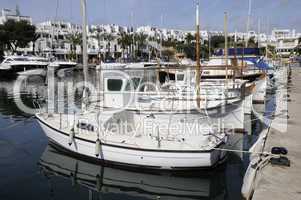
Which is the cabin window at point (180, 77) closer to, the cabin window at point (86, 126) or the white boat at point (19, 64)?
the cabin window at point (86, 126)

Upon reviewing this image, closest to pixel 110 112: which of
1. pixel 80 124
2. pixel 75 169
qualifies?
pixel 80 124

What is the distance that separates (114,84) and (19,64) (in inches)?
2231

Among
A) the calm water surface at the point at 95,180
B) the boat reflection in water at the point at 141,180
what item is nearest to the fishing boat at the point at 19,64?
the calm water surface at the point at 95,180

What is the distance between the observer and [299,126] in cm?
1512

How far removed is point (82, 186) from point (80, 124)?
3.08 m

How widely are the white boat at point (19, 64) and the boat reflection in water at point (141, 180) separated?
58.0 meters

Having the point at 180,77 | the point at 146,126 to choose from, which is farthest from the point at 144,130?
the point at 180,77

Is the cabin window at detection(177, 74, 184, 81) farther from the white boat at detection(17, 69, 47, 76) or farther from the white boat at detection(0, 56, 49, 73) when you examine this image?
the white boat at detection(0, 56, 49, 73)

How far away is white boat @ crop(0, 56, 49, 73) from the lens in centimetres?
6508

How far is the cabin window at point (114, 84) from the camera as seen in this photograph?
15.8m

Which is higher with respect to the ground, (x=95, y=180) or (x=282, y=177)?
(x=282, y=177)

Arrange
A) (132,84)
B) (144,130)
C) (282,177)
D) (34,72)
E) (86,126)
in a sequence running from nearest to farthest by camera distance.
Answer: (282,177) < (86,126) < (144,130) < (132,84) < (34,72)

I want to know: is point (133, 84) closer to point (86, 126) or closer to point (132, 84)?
point (132, 84)

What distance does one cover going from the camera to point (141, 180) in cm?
1156
